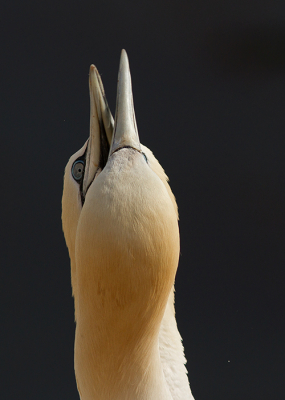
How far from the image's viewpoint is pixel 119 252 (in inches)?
35.8

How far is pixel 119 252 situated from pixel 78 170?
0.35 meters

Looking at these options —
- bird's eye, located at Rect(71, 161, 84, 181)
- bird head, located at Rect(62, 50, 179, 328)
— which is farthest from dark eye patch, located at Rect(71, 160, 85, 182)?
bird head, located at Rect(62, 50, 179, 328)

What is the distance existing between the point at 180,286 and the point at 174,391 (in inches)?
39.1

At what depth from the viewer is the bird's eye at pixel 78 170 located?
1.19 metres

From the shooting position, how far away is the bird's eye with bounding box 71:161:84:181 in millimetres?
1188

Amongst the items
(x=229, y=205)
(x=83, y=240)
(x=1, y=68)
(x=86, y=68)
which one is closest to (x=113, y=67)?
(x=86, y=68)

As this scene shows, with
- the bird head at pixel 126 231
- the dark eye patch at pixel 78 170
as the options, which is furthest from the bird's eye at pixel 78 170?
the bird head at pixel 126 231

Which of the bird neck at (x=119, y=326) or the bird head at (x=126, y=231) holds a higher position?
the bird head at (x=126, y=231)

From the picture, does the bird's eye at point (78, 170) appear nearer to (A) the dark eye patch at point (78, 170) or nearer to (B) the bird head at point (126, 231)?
(A) the dark eye patch at point (78, 170)

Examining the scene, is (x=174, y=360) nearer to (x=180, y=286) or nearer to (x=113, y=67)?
(x=180, y=286)

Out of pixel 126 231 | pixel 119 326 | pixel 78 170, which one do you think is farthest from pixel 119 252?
pixel 78 170

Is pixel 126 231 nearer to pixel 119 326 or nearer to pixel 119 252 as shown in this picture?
pixel 119 252

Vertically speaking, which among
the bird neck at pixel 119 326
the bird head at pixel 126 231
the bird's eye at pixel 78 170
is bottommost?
the bird neck at pixel 119 326

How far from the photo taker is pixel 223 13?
2195 mm
